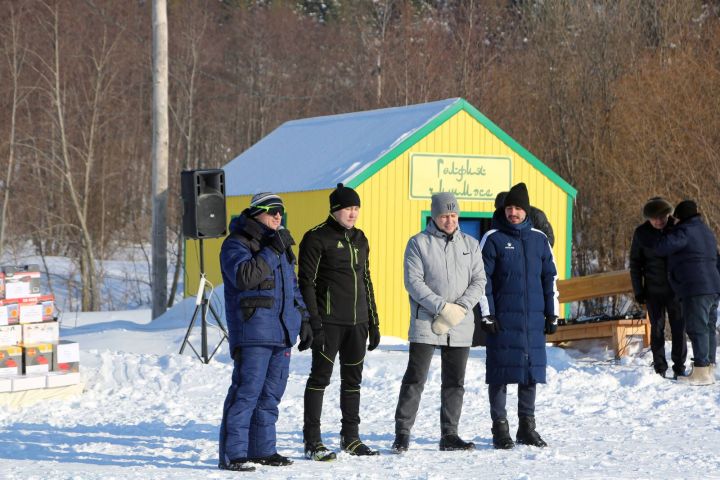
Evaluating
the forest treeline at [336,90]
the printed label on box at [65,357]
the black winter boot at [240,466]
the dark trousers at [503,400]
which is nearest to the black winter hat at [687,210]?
the dark trousers at [503,400]

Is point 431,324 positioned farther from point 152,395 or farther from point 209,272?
point 209,272

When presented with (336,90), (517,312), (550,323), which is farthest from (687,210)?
(336,90)

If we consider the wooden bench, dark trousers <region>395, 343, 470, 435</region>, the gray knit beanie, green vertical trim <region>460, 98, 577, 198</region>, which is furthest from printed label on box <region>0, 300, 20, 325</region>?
green vertical trim <region>460, 98, 577, 198</region>

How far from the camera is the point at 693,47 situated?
26.4 metres

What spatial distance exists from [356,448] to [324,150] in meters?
10.5

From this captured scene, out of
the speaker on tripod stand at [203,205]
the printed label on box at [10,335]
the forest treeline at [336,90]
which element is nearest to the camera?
the printed label on box at [10,335]

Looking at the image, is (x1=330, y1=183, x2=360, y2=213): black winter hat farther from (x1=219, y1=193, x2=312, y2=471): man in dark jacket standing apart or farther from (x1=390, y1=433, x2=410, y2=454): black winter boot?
(x1=390, y1=433, x2=410, y2=454): black winter boot

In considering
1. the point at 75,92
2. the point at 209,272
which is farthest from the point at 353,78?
the point at 209,272

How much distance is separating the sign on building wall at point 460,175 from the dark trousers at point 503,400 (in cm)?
833

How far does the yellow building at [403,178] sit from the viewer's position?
623 inches

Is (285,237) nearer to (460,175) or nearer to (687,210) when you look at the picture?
(687,210)

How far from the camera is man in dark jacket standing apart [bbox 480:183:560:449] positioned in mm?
7770

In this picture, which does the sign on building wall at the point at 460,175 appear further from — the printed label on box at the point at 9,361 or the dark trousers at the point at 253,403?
the dark trousers at the point at 253,403

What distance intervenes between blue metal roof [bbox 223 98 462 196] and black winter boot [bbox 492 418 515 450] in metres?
7.94
